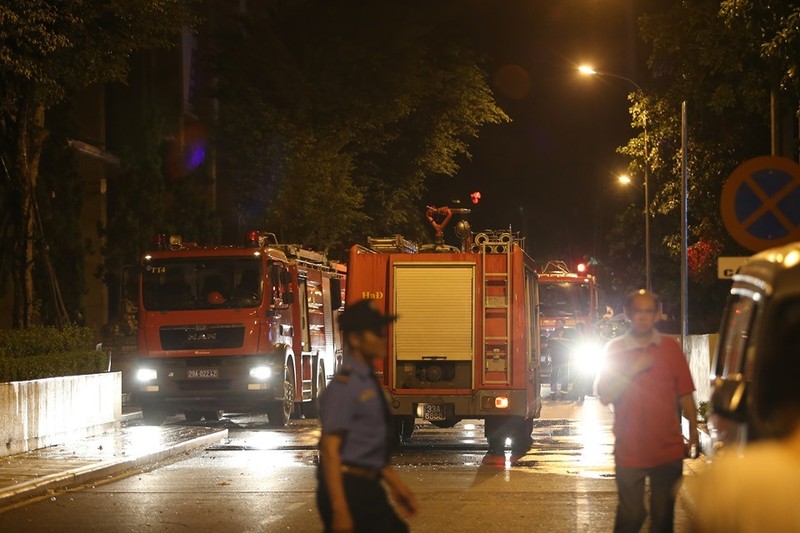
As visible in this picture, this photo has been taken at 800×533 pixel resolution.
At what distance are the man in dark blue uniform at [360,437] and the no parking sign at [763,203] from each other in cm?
653

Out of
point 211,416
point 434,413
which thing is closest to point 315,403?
point 211,416

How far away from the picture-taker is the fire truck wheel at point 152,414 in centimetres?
2664

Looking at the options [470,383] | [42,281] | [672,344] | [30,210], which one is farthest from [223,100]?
[672,344]

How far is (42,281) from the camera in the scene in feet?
112

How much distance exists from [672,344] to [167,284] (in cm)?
1782

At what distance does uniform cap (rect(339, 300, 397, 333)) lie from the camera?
738 centimetres

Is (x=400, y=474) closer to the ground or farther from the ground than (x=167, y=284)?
closer to the ground

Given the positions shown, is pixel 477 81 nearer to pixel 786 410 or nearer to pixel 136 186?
pixel 136 186

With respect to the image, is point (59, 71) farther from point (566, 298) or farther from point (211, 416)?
point (566, 298)

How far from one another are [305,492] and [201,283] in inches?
431

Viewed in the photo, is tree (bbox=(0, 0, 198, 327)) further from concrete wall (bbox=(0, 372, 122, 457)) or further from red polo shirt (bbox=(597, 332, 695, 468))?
red polo shirt (bbox=(597, 332, 695, 468))

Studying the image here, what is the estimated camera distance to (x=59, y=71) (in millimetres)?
25047

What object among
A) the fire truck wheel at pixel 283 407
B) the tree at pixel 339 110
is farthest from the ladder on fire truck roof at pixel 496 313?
the tree at pixel 339 110

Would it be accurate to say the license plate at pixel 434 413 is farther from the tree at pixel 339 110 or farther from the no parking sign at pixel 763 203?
the tree at pixel 339 110
